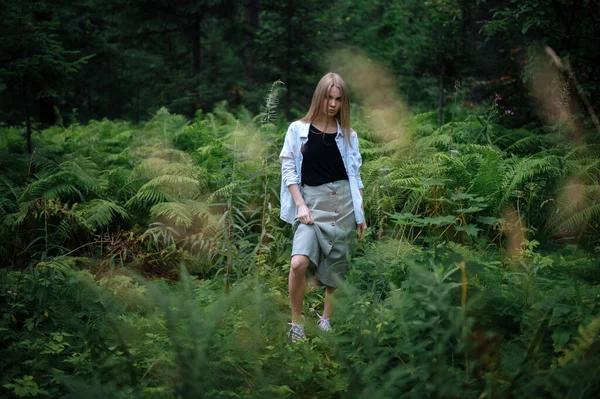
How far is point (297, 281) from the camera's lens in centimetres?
372

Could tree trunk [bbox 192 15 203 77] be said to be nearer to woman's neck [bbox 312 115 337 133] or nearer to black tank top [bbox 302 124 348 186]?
woman's neck [bbox 312 115 337 133]

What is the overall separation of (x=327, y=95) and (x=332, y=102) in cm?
7

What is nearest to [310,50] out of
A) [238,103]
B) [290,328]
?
[238,103]

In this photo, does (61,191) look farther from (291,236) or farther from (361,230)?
(361,230)

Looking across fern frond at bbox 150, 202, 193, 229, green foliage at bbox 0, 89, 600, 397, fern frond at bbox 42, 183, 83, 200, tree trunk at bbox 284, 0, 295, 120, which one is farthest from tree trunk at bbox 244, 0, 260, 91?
fern frond at bbox 150, 202, 193, 229

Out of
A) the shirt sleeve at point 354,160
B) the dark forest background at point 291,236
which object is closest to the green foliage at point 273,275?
the dark forest background at point 291,236

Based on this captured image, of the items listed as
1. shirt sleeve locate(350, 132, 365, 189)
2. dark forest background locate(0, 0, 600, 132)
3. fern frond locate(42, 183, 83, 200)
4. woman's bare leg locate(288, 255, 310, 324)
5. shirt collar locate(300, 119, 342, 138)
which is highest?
dark forest background locate(0, 0, 600, 132)

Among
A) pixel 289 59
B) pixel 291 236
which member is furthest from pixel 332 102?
pixel 289 59

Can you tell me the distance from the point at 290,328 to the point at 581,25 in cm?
698

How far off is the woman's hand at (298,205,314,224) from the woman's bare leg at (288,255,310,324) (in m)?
0.26

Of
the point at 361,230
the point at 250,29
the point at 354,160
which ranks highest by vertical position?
the point at 250,29

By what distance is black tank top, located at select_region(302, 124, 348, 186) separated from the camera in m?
3.85

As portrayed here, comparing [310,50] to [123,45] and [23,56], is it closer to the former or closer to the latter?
[123,45]

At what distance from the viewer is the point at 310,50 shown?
11625 mm
